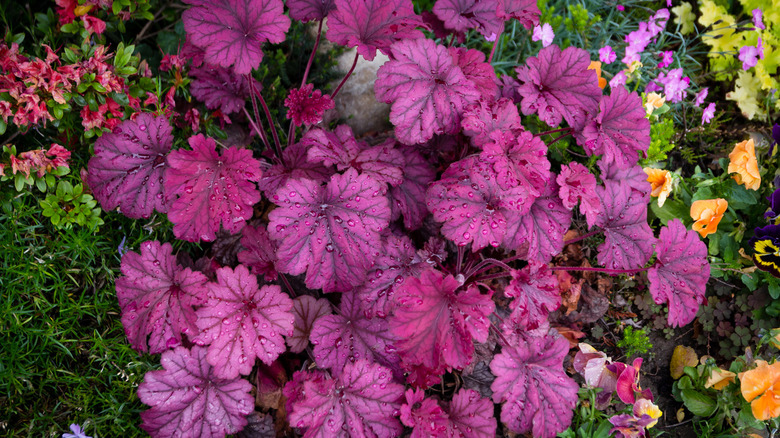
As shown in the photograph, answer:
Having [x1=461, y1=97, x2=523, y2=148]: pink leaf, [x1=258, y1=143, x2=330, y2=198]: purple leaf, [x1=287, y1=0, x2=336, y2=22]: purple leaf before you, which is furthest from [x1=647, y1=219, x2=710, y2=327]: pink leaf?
[x1=287, y1=0, x2=336, y2=22]: purple leaf

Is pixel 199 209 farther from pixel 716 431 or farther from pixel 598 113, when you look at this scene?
pixel 716 431

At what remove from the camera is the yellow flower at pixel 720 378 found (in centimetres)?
233

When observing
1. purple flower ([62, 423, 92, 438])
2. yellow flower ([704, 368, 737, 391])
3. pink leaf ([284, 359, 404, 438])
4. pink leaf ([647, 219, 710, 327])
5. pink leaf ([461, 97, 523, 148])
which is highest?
pink leaf ([461, 97, 523, 148])

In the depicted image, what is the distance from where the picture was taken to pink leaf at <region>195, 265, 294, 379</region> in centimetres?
187

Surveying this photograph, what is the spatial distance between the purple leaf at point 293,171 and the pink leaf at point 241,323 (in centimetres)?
43

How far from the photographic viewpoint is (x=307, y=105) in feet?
7.17

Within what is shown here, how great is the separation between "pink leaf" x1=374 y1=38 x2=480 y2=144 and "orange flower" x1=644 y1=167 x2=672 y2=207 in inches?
49.0

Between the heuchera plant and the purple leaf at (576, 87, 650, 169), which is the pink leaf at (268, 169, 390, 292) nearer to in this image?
the heuchera plant

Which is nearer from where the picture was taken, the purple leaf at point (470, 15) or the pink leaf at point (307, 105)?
the pink leaf at point (307, 105)

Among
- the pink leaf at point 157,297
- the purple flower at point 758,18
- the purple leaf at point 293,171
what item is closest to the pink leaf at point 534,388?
the purple leaf at point 293,171

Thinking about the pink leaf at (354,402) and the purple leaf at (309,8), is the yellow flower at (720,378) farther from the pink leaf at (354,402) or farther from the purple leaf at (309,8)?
Result: the purple leaf at (309,8)

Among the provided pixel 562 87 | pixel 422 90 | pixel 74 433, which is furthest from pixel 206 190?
pixel 562 87

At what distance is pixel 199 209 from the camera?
1874 mm

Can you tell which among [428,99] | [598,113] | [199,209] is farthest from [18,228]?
[598,113]
